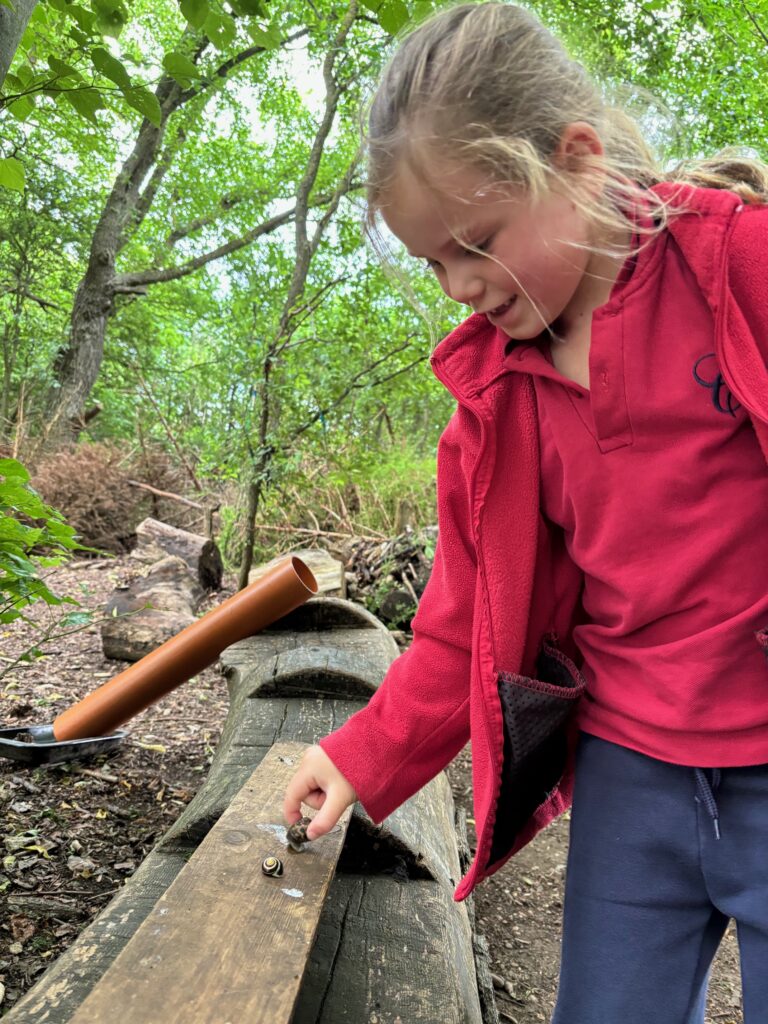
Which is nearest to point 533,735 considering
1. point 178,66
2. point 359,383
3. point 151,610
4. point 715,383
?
point 715,383

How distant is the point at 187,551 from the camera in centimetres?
607

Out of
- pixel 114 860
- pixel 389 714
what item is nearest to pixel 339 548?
pixel 114 860

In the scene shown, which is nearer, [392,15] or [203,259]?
[392,15]

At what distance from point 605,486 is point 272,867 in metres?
0.77

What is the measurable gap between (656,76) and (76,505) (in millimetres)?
8716

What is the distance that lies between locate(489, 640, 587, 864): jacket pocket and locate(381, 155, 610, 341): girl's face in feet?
1.86

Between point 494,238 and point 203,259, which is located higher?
point 203,259

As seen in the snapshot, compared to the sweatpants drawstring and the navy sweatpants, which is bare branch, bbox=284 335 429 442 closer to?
the navy sweatpants

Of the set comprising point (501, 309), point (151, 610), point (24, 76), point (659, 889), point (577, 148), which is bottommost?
point (151, 610)

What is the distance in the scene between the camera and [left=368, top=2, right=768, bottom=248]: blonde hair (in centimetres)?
108

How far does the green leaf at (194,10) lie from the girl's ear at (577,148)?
1.35 metres

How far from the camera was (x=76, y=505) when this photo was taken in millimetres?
7781

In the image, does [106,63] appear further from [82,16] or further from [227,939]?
[227,939]

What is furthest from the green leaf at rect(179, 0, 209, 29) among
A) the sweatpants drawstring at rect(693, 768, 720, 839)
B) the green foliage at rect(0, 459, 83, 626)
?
the sweatpants drawstring at rect(693, 768, 720, 839)
